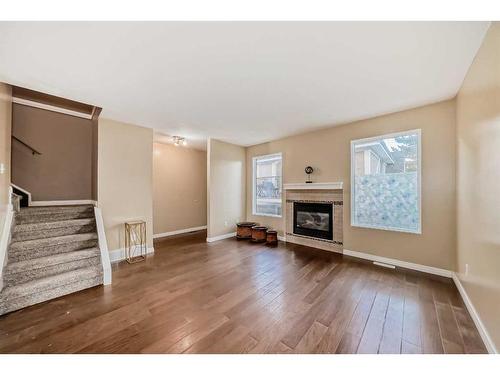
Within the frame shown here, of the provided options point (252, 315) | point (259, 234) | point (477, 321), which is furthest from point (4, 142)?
point (477, 321)

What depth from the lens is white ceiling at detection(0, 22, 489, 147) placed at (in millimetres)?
1539

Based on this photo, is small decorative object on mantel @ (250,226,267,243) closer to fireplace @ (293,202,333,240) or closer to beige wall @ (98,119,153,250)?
fireplace @ (293,202,333,240)

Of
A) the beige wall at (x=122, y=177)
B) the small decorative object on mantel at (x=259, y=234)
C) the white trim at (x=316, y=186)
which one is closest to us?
the beige wall at (x=122, y=177)

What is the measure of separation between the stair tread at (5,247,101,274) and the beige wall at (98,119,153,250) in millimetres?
764

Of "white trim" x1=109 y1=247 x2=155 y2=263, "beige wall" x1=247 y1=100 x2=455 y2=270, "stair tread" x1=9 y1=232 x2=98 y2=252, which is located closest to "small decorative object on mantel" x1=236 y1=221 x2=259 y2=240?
"beige wall" x1=247 y1=100 x2=455 y2=270

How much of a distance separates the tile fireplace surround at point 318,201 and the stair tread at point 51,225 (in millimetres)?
4033

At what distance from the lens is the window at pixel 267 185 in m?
5.20

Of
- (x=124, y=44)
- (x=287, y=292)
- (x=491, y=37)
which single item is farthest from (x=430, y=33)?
(x=287, y=292)

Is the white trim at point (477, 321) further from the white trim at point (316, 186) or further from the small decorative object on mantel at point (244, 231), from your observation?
the small decorative object on mantel at point (244, 231)

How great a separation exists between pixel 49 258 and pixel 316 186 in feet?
15.0

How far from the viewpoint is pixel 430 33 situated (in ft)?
5.19

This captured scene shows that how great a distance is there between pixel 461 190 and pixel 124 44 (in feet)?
13.5

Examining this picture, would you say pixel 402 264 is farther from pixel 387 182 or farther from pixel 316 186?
pixel 316 186

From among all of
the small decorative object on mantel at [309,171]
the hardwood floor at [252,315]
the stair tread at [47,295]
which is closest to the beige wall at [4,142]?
the stair tread at [47,295]
